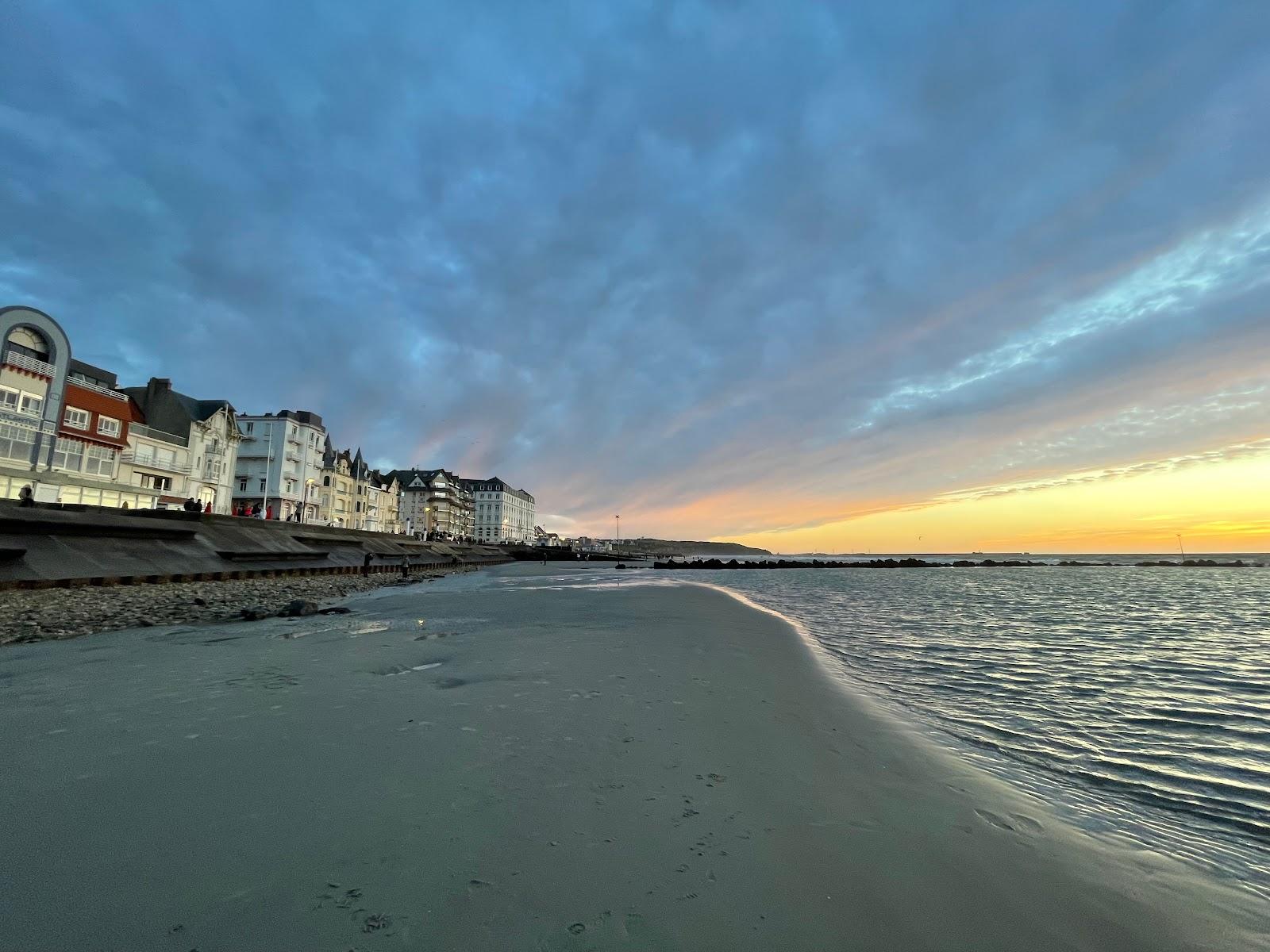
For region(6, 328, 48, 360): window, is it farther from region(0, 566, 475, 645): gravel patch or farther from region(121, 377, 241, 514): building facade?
region(0, 566, 475, 645): gravel patch

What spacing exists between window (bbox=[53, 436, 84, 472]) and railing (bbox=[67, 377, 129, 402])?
14.6ft

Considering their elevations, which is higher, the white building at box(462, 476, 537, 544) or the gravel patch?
the white building at box(462, 476, 537, 544)

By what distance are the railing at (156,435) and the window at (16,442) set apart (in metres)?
10.7

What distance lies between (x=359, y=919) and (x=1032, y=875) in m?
3.85

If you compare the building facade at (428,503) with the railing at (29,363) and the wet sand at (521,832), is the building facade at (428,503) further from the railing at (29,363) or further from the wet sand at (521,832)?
the wet sand at (521,832)

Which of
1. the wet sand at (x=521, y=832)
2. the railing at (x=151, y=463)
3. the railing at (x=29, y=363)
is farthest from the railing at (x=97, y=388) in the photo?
the wet sand at (x=521, y=832)

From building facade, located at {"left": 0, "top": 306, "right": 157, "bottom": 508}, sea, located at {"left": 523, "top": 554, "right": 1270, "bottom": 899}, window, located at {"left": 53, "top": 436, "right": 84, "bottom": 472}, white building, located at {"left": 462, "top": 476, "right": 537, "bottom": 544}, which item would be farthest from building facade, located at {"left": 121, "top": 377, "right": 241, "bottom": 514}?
white building, located at {"left": 462, "top": 476, "right": 537, "bottom": 544}

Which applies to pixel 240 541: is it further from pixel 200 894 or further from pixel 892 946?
pixel 892 946

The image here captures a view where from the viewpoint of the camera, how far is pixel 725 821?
12.1ft

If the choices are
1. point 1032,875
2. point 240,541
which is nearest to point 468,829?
point 1032,875

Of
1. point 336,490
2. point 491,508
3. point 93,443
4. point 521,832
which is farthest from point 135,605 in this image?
point 491,508

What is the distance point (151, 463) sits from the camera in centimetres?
4759

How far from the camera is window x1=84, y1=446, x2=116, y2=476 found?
40.6 m

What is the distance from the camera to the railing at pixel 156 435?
46.2m
